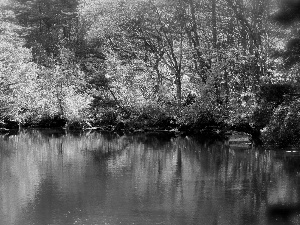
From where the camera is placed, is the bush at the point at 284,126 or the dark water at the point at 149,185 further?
the bush at the point at 284,126

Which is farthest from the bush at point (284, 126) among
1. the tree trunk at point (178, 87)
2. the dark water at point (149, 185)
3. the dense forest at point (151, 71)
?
the tree trunk at point (178, 87)

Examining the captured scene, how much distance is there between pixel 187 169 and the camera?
68.1 feet

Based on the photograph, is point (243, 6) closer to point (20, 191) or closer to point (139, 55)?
point (139, 55)

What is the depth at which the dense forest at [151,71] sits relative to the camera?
3045 centimetres

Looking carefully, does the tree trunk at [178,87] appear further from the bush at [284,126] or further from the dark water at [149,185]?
the bush at [284,126]

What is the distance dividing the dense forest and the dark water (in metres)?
3.70

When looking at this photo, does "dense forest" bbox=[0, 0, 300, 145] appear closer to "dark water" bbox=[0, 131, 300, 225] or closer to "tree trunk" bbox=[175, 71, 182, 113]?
"tree trunk" bbox=[175, 71, 182, 113]

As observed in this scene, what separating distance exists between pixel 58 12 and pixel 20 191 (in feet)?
122

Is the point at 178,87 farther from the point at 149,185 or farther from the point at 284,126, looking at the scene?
the point at 149,185

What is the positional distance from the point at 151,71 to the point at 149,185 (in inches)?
873

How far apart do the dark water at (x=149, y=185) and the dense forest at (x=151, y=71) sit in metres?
3.70

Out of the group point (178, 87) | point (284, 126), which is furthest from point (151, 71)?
point (284, 126)

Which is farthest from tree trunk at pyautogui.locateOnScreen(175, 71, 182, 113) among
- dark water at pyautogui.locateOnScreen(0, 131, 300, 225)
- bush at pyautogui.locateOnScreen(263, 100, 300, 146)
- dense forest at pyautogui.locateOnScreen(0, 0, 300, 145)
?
bush at pyautogui.locateOnScreen(263, 100, 300, 146)

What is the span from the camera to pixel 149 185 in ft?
57.9
